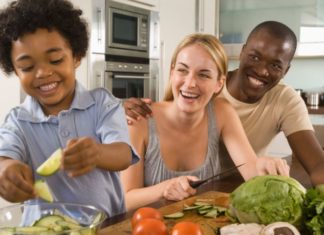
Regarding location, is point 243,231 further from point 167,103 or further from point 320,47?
point 320,47

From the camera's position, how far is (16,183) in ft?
2.58

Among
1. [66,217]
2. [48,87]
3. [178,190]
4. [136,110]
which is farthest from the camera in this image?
[136,110]

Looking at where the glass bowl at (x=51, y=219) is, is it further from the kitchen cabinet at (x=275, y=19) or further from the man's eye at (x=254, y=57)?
the kitchen cabinet at (x=275, y=19)

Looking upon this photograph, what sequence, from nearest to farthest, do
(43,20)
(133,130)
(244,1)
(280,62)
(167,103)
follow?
(43,20) < (133,130) < (167,103) < (280,62) < (244,1)

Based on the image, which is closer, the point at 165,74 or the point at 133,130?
the point at 133,130

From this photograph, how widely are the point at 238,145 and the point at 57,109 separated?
70 centimetres

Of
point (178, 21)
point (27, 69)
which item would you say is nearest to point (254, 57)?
point (27, 69)

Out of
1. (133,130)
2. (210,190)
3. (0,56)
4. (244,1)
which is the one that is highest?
(244,1)

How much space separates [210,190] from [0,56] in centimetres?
71

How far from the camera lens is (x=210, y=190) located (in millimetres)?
1326

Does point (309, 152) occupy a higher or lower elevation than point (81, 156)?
lower

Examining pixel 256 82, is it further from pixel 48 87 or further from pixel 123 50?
pixel 123 50

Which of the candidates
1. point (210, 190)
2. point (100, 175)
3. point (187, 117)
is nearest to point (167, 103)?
point (187, 117)

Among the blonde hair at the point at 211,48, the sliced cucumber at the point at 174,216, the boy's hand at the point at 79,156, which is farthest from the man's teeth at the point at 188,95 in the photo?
the boy's hand at the point at 79,156
